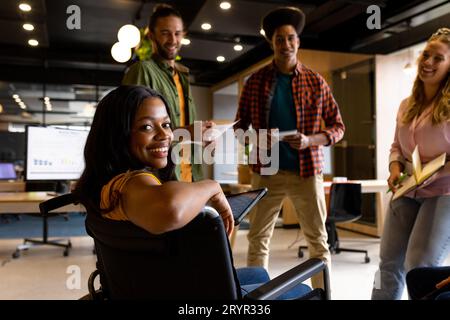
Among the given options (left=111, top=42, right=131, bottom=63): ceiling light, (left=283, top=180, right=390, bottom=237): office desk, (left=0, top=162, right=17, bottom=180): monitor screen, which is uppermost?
(left=111, top=42, right=131, bottom=63): ceiling light

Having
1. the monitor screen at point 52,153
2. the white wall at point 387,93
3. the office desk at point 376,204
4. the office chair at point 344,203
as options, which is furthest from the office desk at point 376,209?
the monitor screen at point 52,153

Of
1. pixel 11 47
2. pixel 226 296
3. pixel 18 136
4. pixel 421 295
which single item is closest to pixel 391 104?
pixel 421 295

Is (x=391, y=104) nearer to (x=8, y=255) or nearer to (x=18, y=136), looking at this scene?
(x=8, y=255)

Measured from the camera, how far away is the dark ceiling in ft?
16.4

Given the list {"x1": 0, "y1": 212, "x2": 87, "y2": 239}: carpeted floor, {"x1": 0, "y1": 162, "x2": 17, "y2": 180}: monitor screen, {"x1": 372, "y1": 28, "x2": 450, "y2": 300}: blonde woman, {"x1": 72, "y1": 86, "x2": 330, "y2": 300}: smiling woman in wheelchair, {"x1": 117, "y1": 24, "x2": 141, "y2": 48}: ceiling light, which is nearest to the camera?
{"x1": 72, "y1": 86, "x2": 330, "y2": 300}: smiling woman in wheelchair

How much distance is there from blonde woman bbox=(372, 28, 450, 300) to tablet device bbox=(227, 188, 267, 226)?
837 millimetres

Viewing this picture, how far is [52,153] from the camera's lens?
3.70m

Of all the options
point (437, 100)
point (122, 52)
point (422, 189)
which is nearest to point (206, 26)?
point (122, 52)

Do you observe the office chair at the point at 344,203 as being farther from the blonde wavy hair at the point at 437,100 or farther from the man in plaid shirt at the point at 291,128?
the blonde wavy hair at the point at 437,100

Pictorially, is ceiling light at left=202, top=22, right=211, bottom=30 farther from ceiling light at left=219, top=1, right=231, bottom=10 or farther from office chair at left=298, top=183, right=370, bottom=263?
office chair at left=298, top=183, right=370, bottom=263

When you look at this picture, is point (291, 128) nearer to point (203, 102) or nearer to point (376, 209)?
point (376, 209)

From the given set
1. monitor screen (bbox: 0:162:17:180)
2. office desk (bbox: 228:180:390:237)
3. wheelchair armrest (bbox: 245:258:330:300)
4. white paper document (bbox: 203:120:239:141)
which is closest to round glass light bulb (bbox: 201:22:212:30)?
office desk (bbox: 228:180:390:237)

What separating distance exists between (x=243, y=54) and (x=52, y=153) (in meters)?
4.74
